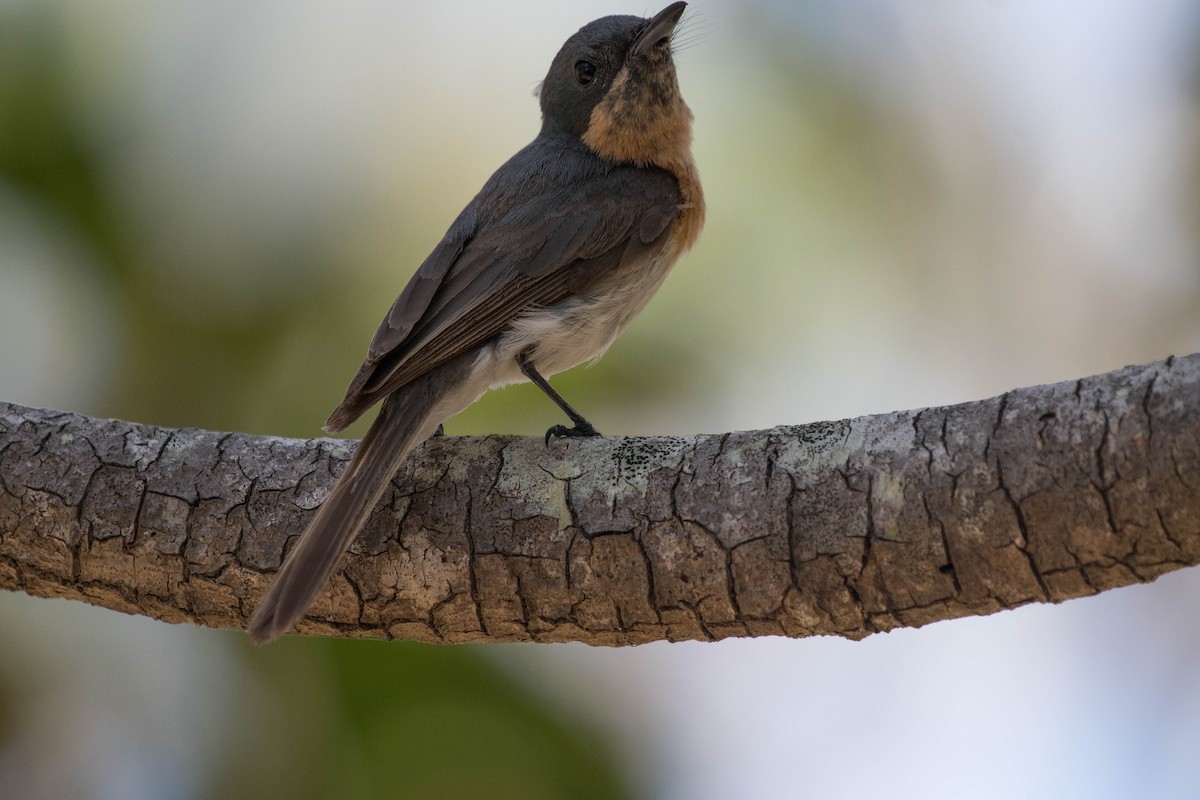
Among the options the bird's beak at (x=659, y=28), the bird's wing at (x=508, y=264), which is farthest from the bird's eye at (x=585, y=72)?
the bird's wing at (x=508, y=264)

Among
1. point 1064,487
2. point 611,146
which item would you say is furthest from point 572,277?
point 1064,487

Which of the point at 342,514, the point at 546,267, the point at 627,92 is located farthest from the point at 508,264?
the point at 342,514

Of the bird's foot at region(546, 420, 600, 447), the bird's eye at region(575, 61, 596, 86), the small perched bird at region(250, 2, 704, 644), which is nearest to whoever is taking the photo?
the small perched bird at region(250, 2, 704, 644)

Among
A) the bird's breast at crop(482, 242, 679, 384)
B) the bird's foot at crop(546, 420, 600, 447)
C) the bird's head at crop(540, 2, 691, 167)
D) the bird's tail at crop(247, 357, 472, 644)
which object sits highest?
the bird's head at crop(540, 2, 691, 167)

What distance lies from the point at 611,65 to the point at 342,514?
2.47 metres

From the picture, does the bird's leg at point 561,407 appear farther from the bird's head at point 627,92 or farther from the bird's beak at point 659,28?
the bird's beak at point 659,28

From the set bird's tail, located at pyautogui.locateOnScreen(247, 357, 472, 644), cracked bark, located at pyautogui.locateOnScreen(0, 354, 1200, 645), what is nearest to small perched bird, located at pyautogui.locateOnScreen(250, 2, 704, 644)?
bird's tail, located at pyautogui.locateOnScreen(247, 357, 472, 644)

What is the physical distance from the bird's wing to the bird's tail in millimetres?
187

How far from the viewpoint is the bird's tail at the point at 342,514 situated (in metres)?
2.70

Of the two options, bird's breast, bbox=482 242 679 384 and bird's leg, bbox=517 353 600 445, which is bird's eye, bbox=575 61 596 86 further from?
bird's leg, bbox=517 353 600 445

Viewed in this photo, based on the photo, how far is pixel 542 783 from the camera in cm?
355

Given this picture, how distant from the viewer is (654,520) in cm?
277

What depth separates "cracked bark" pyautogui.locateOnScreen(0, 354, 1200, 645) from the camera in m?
2.30

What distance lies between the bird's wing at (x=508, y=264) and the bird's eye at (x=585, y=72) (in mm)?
556
